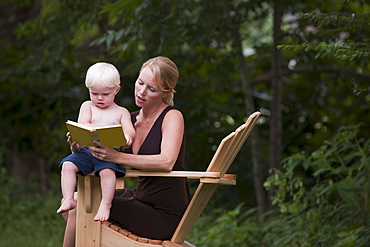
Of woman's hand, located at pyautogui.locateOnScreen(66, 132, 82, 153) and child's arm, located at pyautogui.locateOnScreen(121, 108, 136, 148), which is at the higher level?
child's arm, located at pyautogui.locateOnScreen(121, 108, 136, 148)

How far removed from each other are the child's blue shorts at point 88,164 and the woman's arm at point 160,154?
39mm

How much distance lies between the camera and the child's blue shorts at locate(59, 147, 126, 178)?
2.77 metres

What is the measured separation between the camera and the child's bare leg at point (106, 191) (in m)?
2.75

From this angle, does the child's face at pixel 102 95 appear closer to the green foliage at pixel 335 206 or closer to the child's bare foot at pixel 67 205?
the child's bare foot at pixel 67 205

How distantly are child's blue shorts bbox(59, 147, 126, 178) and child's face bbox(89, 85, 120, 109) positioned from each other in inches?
9.6

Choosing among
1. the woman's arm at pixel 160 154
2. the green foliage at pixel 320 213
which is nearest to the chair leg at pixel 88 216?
the woman's arm at pixel 160 154

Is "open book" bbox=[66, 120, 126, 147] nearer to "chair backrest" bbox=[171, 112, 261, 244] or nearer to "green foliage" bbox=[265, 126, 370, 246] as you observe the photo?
"chair backrest" bbox=[171, 112, 261, 244]

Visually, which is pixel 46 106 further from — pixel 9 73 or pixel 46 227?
pixel 46 227

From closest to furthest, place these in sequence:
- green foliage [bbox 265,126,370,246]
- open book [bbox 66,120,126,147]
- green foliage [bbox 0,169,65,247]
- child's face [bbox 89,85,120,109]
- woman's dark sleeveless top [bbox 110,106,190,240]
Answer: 1. open book [bbox 66,120,126,147]
2. child's face [bbox 89,85,120,109]
3. woman's dark sleeveless top [bbox 110,106,190,240]
4. green foliage [bbox 265,126,370,246]
5. green foliage [bbox 0,169,65,247]

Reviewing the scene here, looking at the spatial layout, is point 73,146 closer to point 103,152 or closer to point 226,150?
point 103,152

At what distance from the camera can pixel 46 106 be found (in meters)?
7.65

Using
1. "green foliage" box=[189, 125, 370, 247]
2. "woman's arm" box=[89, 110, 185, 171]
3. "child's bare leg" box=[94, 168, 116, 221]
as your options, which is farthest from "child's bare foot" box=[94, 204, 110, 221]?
"green foliage" box=[189, 125, 370, 247]

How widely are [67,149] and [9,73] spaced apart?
119cm

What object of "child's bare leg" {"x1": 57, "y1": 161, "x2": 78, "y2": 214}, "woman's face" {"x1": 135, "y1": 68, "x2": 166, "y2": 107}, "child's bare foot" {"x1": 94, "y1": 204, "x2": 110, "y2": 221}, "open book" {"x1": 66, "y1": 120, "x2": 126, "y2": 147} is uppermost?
"woman's face" {"x1": 135, "y1": 68, "x2": 166, "y2": 107}
